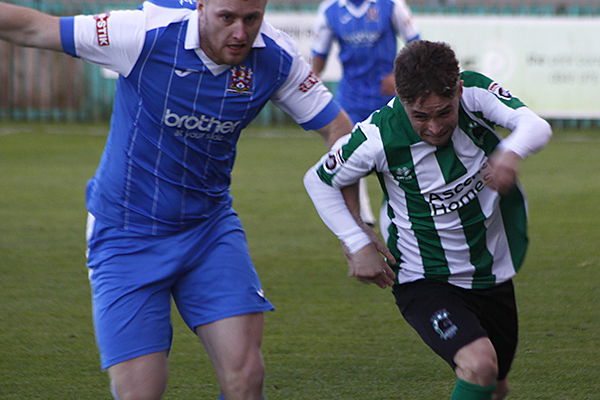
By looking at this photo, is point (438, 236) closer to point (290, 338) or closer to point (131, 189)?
point (131, 189)

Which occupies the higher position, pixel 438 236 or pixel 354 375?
pixel 438 236

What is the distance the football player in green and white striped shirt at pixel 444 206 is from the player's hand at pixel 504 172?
42mm

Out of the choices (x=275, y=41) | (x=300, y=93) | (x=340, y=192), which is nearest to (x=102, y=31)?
(x=275, y=41)

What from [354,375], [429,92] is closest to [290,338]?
[354,375]

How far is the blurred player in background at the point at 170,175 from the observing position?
3994mm

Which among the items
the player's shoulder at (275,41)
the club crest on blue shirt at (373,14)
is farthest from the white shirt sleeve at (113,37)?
the club crest on blue shirt at (373,14)

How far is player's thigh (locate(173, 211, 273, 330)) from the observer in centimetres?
413

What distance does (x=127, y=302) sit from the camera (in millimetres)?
4066

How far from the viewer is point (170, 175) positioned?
Answer: 4195 mm

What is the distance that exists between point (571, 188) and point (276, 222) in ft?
12.7

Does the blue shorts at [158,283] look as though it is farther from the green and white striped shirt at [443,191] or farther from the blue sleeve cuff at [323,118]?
the blue sleeve cuff at [323,118]

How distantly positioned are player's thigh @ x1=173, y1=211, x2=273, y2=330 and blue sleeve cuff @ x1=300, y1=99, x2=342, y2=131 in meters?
0.57

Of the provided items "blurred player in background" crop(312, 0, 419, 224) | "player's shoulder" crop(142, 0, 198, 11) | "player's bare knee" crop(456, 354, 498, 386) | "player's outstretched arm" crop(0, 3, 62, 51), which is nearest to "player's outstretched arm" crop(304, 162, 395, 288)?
"player's bare knee" crop(456, 354, 498, 386)

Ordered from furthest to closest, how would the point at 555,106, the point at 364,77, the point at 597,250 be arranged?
the point at 555,106, the point at 364,77, the point at 597,250
